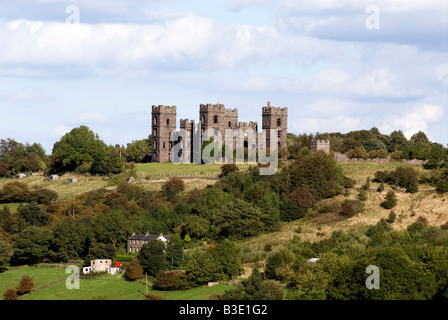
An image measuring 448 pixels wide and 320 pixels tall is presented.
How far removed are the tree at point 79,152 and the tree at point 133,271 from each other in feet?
121

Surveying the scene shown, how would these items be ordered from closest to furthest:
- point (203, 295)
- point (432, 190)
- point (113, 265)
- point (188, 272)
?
point (203, 295) < point (188, 272) < point (113, 265) < point (432, 190)

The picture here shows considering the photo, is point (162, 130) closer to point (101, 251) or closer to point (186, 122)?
point (186, 122)

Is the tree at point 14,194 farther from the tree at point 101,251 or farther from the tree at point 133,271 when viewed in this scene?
the tree at point 133,271

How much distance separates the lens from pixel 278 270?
70.2m

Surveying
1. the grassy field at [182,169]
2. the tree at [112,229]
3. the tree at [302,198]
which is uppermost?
the grassy field at [182,169]

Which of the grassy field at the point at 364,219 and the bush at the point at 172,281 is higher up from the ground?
the grassy field at the point at 364,219

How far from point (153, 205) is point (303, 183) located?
50.1 feet

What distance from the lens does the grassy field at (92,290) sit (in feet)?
227

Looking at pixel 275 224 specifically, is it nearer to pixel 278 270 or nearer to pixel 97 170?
pixel 278 270

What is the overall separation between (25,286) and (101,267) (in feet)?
25.8

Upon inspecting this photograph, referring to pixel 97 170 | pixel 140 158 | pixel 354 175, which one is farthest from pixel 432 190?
pixel 140 158

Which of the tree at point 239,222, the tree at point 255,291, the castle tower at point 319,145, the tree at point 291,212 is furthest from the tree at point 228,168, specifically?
the tree at point 255,291

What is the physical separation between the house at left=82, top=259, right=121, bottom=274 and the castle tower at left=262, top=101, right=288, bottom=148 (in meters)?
42.2

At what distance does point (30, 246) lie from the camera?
83.2 meters
